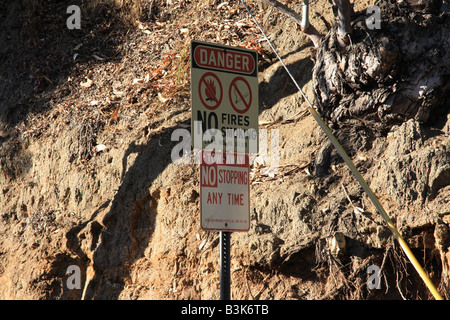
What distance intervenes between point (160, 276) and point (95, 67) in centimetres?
488

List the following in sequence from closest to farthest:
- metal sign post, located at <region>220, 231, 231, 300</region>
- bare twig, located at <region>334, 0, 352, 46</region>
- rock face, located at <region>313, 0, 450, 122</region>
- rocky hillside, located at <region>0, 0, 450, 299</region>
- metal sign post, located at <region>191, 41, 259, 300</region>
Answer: metal sign post, located at <region>220, 231, 231, 300</region> < metal sign post, located at <region>191, 41, 259, 300</region> < rocky hillside, located at <region>0, 0, 450, 299</region> < rock face, located at <region>313, 0, 450, 122</region> < bare twig, located at <region>334, 0, 352, 46</region>

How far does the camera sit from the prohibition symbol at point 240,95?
4.81 meters

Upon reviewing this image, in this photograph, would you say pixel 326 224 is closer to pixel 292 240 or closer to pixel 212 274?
A: pixel 292 240

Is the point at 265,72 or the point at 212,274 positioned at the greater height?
the point at 265,72

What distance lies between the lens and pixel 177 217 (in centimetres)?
805

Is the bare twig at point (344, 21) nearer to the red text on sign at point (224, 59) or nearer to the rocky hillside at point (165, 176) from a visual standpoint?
the rocky hillside at point (165, 176)

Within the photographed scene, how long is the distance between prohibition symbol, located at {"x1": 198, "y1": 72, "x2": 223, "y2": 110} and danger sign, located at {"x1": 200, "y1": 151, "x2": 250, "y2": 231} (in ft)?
1.30

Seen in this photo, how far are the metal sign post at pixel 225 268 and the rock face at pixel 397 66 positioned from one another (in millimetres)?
Result: 3228

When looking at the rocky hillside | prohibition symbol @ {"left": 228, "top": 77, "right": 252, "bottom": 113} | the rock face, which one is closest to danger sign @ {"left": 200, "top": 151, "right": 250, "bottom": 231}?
prohibition symbol @ {"left": 228, "top": 77, "right": 252, "bottom": 113}

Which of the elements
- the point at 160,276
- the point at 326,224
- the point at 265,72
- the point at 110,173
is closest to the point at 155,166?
the point at 110,173

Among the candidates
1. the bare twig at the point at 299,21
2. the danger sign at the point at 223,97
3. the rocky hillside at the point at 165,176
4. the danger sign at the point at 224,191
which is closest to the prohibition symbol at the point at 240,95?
the danger sign at the point at 223,97

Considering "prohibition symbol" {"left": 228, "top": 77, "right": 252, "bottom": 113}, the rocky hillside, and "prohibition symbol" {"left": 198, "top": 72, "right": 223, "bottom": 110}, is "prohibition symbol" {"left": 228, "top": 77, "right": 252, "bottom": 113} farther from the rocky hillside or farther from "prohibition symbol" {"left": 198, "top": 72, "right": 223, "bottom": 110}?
the rocky hillside

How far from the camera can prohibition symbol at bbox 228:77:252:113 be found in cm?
481

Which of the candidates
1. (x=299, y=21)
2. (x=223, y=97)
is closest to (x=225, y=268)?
(x=223, y=97)
